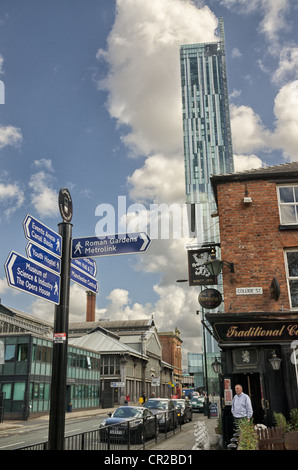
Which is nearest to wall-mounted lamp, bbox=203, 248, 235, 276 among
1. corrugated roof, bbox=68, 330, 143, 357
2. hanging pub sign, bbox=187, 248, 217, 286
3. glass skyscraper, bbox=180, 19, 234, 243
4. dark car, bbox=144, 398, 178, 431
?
hanging pub sign, bbox=187, 248, 217, 286

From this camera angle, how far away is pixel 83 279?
869 cm

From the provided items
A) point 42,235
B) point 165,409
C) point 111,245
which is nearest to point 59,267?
point 42,235

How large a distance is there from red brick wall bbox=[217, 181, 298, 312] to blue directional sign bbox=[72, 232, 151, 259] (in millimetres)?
6303

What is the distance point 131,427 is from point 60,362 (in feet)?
23.1

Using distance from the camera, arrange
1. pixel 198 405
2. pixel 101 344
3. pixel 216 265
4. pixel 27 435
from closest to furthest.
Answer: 1. pixel 216 265
2. pixel 27 435
3. pixel 198 405
4. pixel 101 344

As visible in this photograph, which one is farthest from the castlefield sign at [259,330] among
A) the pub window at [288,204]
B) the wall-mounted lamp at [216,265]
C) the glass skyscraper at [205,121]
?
the glass skyscraper at [205,121]

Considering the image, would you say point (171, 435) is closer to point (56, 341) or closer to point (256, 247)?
point (256, 247)

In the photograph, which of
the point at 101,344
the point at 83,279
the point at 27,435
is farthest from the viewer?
the point at 101,344

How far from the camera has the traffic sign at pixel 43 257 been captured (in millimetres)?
7316

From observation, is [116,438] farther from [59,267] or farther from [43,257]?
[43,257]

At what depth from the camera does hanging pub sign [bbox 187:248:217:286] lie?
15.9m

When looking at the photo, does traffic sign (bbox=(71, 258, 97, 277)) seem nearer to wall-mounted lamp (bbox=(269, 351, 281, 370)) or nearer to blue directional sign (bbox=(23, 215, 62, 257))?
blue directional sign (bbox=(23, 215, 62, 257))

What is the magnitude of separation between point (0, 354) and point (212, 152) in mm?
131497

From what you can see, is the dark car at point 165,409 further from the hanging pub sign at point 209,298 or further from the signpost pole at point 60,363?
the signpost pole at point 60,363
